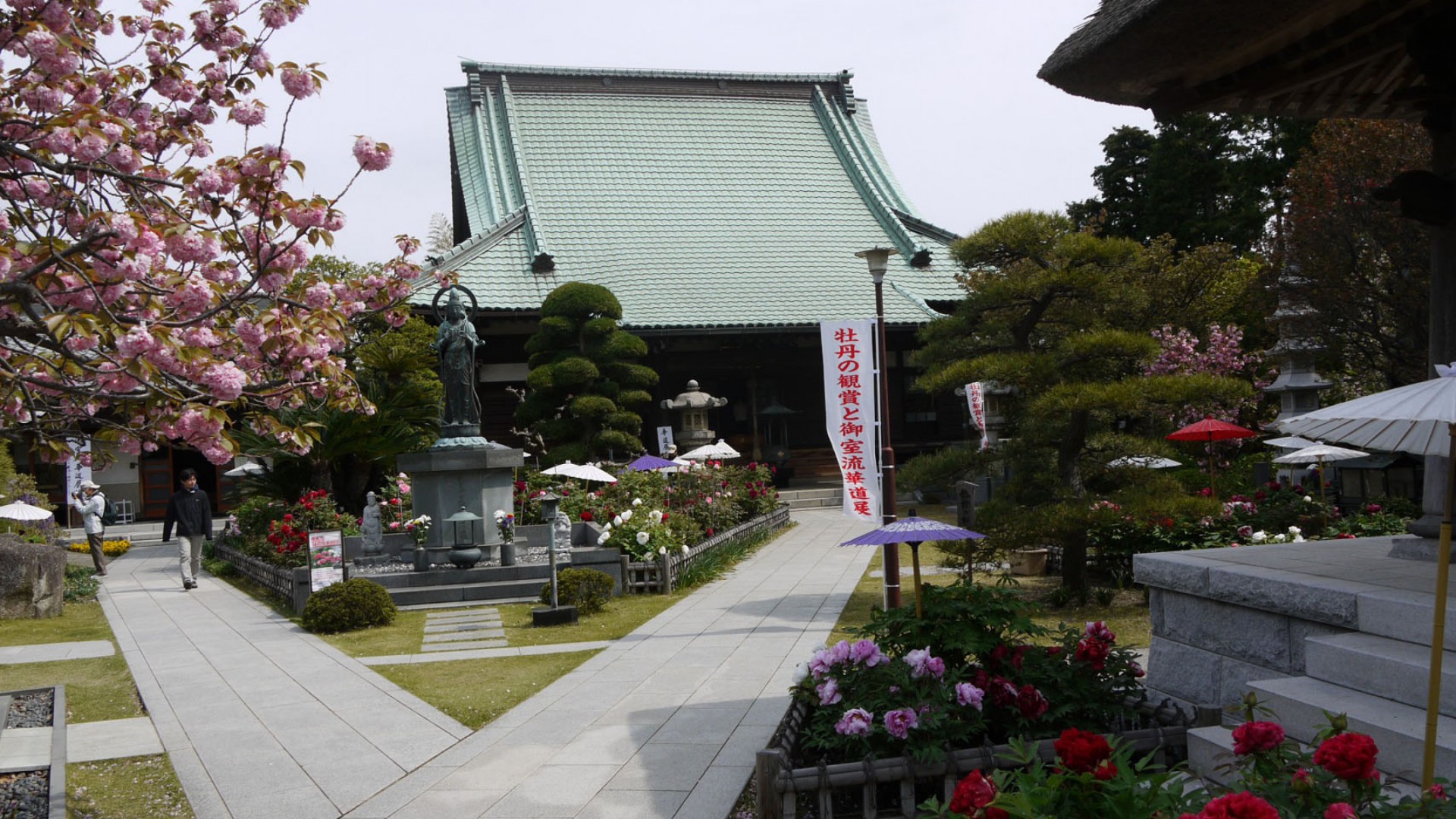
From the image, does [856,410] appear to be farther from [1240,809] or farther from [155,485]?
[155,485]

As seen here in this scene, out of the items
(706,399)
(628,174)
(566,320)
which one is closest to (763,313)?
(706,399)

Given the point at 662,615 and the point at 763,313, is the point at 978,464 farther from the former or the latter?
the point at 763,313

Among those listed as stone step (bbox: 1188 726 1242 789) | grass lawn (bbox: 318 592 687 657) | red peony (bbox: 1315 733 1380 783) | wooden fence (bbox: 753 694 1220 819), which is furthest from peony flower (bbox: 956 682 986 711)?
grass lawn (bbox: 318 592 687 657)

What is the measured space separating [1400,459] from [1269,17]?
1381 cm

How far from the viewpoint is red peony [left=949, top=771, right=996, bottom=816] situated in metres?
3.24

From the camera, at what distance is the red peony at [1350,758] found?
10.1 ft

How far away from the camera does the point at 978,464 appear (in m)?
11.7

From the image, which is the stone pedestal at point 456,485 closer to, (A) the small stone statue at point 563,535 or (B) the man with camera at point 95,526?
(A) the small stone statue at point 563,535

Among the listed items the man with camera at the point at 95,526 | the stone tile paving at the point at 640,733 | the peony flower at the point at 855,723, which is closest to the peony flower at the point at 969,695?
the peony flower at the point at 855,723

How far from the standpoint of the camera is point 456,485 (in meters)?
15.3

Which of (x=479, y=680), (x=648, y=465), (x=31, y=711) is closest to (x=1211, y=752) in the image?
(x=479, y=680)

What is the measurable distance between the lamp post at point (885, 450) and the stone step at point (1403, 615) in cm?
484

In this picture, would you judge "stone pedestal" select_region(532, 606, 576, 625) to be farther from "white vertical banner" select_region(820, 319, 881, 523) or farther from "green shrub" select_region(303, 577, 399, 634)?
"white vertical banner" select_region(820, 319, 881, 523)

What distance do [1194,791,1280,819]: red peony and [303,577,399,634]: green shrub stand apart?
10581 mm
